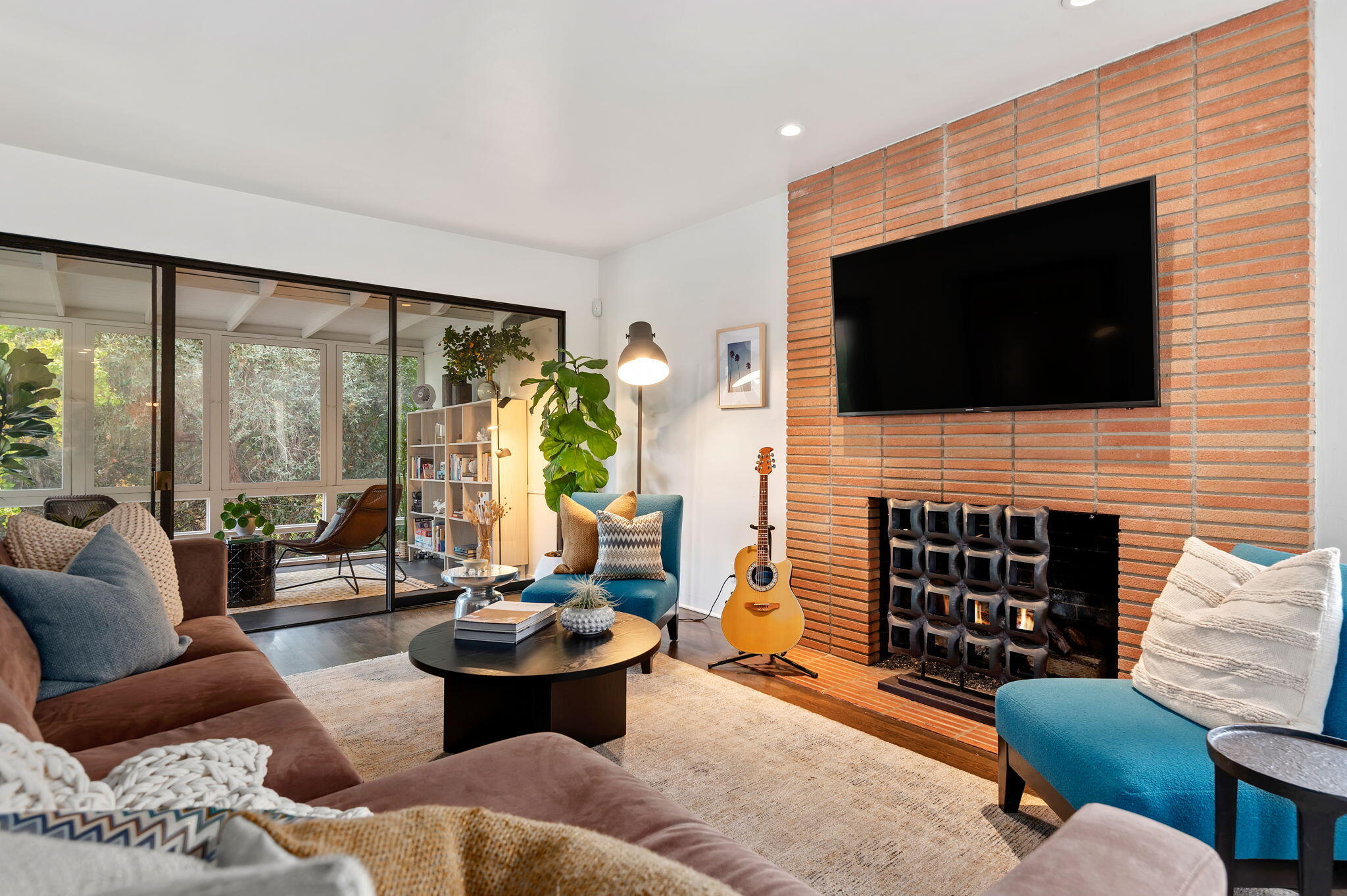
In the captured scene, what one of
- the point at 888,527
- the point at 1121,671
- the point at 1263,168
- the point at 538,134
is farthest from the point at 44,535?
the point at 1263,168

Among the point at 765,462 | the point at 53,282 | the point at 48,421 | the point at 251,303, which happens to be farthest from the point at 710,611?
the point at 53,282

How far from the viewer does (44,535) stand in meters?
2.17

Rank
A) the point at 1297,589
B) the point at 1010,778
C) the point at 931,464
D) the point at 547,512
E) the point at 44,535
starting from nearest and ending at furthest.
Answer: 1. the point at 1297,589
2. the point at 1010,778
3. the point at 44,535
4. the point at 931,464
5. the point at 547,512

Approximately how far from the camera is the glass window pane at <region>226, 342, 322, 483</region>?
430 cm

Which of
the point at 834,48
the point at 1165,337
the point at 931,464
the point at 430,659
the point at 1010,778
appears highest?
the point at 834,48

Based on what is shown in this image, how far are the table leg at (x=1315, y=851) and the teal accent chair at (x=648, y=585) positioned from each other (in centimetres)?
243

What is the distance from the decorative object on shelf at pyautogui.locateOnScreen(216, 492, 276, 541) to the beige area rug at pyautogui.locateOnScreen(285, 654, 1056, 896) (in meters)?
1.67

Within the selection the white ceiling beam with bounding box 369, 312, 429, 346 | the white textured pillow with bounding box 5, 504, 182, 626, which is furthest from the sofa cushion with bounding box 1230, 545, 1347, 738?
the white ceiling beam with bounding box 369, 312, 429, 346

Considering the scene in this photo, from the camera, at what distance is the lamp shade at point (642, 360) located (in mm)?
4414

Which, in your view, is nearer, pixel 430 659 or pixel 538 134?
pixel 430 659

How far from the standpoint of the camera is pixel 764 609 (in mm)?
3201

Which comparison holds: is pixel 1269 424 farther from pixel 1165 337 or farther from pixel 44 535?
pixel 44 535

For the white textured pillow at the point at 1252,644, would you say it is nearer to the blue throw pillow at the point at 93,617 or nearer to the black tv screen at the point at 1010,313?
the black tv screen at the point at 1010,313

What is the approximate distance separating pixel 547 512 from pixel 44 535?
3404 millimetres
